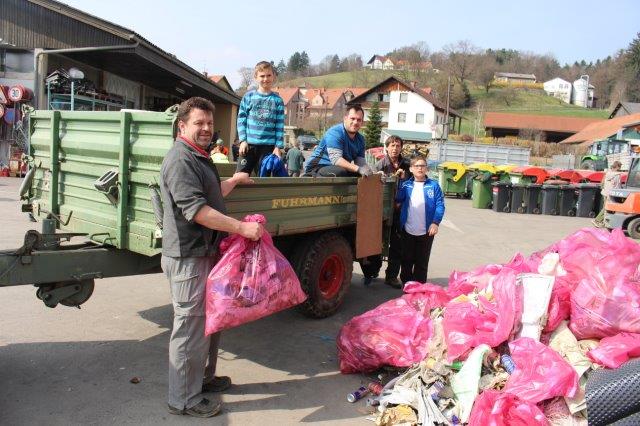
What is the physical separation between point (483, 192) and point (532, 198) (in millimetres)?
1654

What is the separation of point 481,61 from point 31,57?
90.7 metres

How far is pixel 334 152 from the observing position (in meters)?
5.58

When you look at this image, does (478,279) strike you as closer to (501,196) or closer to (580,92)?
(501,196)

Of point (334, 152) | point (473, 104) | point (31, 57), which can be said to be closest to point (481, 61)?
point (473, 104)

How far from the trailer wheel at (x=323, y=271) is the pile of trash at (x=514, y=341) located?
0.82m

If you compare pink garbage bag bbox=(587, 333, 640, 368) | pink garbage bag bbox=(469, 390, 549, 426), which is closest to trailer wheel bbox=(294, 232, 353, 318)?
pink garbage bag bbox=(469, 390, 549, 426)

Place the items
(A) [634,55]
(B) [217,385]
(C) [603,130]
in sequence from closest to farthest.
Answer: (B) [217,385] → (C) [603,130] → (A) [634,55]

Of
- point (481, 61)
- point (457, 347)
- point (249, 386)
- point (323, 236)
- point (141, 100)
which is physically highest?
point (481, 61)

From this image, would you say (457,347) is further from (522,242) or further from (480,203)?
(480,203)

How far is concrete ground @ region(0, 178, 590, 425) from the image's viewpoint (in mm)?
3447

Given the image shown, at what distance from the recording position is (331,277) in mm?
5633

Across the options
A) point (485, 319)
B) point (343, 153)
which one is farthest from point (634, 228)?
point (485, 319)

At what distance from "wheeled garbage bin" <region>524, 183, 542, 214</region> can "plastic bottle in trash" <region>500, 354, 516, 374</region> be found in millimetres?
16404

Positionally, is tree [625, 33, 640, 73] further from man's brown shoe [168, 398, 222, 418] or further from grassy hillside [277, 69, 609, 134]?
man's brown shoe [168, 398, 222, 418]
